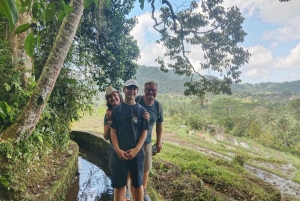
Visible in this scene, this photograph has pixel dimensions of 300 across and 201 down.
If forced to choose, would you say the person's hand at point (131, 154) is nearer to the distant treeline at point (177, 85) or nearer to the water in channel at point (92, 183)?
the water in channel at point (92, 183)

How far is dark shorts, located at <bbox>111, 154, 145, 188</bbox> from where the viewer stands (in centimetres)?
231

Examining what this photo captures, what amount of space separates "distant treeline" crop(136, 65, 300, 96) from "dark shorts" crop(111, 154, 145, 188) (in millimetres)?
73671

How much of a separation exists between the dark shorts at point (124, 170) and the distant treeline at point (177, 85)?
73.7m

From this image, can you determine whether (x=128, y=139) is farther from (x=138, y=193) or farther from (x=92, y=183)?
(x=92, y=183)

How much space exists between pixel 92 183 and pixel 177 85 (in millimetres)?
92103

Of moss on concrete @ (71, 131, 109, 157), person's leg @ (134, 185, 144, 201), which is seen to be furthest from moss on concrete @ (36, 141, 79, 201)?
moss on concrete @ (71, 131, 109, 157)

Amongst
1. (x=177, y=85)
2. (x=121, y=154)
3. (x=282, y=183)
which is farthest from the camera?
(x=177, y=85)

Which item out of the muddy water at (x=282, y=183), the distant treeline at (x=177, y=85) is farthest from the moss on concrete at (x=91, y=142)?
the distant treeline at (x=177, y=85)

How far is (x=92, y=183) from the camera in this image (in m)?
4.71

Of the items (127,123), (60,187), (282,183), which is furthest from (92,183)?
(282,183)

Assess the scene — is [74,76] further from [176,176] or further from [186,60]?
[186,60]

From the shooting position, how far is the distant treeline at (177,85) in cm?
8899

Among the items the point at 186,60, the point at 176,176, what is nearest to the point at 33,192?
the point at 176,176

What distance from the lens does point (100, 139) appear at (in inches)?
282
